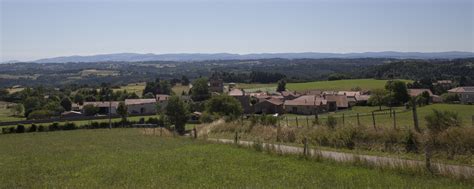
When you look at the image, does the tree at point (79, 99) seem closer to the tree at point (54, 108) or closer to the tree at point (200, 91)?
the tree at point (54, 108)

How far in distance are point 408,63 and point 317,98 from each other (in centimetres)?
10987

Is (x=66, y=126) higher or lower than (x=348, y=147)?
lower

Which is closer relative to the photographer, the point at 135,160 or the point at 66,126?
the point at 135,160

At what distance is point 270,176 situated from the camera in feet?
49.4

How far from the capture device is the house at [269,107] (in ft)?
345

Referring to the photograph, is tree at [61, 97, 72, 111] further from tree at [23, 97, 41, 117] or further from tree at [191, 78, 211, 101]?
tree at [191, 78, 211, 101]

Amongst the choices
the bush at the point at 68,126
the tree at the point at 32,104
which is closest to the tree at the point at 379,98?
the bush at the point at 68,126

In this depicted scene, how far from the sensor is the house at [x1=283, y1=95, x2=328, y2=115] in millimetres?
98562

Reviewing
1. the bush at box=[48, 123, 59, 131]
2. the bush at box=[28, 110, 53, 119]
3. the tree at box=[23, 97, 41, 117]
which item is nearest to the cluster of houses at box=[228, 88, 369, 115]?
the bush at box=[28, 110, 53, 119]

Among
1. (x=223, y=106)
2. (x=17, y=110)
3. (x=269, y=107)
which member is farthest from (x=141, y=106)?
(x=223, y=106)

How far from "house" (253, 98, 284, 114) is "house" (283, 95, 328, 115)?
1.43 m

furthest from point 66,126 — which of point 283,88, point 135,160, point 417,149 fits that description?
point 283,88

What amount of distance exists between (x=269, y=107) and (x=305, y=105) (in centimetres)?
1033

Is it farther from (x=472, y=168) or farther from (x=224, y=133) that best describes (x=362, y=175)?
(x=224, y=133)
